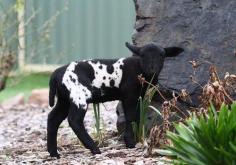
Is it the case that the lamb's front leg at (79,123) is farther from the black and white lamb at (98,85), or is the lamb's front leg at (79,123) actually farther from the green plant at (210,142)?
the green plant at (210,142)

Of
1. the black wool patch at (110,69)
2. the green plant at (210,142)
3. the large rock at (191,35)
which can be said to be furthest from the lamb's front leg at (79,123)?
the green plant at (210,142)

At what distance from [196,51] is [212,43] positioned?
17 cm

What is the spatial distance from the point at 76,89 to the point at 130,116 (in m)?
0.55

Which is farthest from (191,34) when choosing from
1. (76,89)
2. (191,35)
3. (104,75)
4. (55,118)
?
(55,118)

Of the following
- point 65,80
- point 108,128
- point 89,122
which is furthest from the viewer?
point 89,122

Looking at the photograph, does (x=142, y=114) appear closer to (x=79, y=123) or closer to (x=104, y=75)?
(x=104, y=75)

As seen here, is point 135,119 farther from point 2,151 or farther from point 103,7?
point 103,7

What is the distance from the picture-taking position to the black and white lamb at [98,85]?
18.6 ft

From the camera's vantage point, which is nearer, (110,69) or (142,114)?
(110,69)

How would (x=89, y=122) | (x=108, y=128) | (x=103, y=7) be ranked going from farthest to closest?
1. (x=103, y=7)
2. (x=89, y=122)
3. (x=108, y=128)

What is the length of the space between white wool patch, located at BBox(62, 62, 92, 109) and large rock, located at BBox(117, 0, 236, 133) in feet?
3.43

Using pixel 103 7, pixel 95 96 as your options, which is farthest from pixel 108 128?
pixel 103 7

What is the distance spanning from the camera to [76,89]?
18.6 feet

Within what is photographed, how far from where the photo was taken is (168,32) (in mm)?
6684
